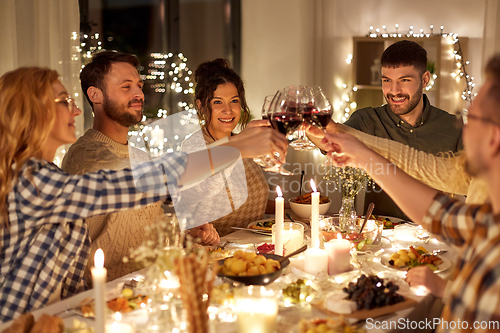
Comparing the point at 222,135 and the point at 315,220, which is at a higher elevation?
the point at 222,135

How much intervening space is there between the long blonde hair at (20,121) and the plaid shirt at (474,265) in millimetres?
1200

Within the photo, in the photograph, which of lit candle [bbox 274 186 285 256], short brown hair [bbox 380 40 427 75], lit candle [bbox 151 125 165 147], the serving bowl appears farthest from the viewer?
lit candle [bbox 151 125 165 147]

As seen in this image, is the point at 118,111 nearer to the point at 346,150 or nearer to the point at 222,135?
the point at 222,135

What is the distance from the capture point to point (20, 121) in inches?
54.4

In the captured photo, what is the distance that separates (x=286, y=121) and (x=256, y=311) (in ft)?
2.14

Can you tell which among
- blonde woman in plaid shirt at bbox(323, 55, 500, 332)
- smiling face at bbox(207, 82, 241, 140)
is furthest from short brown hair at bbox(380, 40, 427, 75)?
blonde woman in plaid shirt at bbox(323, 55, 500, 332)

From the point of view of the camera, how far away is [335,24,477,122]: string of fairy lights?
4.37 metres

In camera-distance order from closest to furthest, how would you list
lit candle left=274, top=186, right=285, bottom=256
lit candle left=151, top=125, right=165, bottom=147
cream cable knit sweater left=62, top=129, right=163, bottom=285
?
lit candle left=274, top=186, right=285, bottom=256 < cream cable knit sweater left=62, top=129, right=163, bottom=285 < lit candle left=151, top=125, right=165, bottom=147

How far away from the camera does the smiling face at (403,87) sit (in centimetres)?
279

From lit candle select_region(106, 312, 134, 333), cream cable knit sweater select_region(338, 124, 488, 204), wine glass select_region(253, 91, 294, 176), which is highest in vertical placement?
wine glass select_region(253, 91, 294, 176)

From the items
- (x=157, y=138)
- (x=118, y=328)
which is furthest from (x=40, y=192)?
(x=157, y=138)

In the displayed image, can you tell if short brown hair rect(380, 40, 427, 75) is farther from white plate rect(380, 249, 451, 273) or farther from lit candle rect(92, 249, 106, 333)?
lit candle rect(92, 249, 106, 333)

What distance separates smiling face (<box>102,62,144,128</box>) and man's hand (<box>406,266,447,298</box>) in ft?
4.82

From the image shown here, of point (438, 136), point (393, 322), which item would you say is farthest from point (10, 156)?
point (438, 136)
